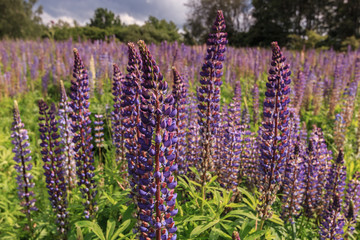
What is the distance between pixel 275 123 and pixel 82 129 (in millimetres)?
1993

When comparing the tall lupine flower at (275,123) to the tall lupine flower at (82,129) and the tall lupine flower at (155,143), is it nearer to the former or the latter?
the tall lupine flower at (155,143)

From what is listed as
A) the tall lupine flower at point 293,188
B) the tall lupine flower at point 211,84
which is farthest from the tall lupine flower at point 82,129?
the tall lupine flower at point 293,188

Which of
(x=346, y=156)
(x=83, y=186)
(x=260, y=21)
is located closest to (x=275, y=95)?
(x=83, y=186)

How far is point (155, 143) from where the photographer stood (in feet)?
4.79

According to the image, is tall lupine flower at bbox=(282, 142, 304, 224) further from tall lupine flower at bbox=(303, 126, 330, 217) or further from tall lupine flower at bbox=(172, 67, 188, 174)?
tall lupine flower at bbox=(172, 67, 188, 174)

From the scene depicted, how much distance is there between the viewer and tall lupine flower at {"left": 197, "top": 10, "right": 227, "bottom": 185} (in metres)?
2.71

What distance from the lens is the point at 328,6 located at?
2972 cm

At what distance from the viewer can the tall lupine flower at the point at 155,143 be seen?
1.45 metres

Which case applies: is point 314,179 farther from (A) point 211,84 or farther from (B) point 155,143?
(B) point 155,143

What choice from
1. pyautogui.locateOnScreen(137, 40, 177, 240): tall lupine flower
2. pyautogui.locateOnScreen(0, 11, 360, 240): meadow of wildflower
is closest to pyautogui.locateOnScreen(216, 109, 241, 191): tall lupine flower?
pyautogui.locateOnScreen(0, 11, 360, 240): meadow of wildflower

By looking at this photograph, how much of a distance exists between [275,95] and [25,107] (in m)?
7.26

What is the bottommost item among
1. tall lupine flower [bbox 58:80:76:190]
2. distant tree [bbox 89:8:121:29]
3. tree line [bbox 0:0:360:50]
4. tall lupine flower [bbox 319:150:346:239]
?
tall lupine flower [bbox 319:150:346:239]

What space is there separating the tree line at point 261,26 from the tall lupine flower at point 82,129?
17359 mm

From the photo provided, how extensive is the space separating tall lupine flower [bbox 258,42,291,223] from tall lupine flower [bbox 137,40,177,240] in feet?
3.91
